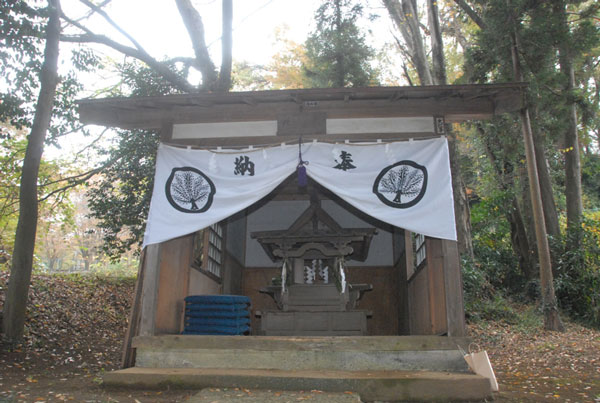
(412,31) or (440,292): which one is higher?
(412,31)

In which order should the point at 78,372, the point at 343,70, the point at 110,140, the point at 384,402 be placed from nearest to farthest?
the point at 384,402, the point at 78,372, the point at 110,140, the point at 343,70

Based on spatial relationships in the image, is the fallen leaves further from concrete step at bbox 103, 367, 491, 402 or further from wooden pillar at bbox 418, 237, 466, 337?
wooden pillar at bbox 418, 237, 466, 337

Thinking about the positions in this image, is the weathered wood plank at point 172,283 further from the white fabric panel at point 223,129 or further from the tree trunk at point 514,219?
the tree trunk at point 514,219

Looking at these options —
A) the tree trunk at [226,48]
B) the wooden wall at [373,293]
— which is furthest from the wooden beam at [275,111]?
the tree trunk at [226,48]

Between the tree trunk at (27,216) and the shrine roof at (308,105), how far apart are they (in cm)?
→ 160

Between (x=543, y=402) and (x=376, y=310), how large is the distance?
16.9 ft

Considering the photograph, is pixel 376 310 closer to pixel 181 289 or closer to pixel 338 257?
pixel 338 257

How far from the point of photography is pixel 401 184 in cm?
566

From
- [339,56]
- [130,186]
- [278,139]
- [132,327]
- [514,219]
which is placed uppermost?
[339,56]

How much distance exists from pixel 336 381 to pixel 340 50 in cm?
1115

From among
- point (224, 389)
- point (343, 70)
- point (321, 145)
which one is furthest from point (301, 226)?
point (343, 70)

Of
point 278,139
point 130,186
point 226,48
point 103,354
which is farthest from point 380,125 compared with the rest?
point 226,48

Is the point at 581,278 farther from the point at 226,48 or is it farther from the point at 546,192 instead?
the point at 226,48

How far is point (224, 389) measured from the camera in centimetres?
446
